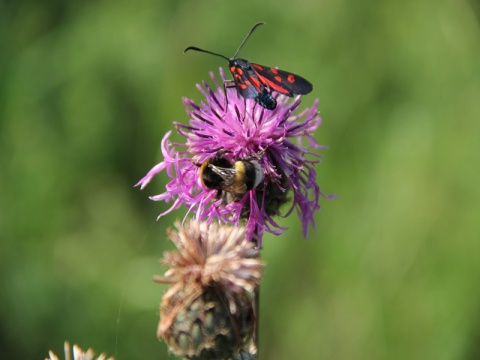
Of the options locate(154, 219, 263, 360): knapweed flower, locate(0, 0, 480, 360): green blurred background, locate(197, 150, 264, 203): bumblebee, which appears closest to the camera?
locate(154, 219, 263, 360): knapweed flower

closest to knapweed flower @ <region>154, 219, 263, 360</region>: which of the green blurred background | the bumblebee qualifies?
the bumblebee

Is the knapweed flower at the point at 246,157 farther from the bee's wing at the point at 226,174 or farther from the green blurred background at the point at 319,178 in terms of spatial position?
the green blurred background at the point at 319,178

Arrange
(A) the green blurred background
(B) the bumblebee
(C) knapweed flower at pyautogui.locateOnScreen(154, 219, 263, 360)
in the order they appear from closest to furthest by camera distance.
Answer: (C) knapweed flower at pyautogui.locateOnScreen(154, 219, 263, 360) < (B) the bumblebee < (A) the green blurred background

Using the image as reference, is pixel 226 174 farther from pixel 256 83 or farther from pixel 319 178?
pixel 319 178

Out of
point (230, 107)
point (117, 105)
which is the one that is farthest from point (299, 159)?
point (117, 105)

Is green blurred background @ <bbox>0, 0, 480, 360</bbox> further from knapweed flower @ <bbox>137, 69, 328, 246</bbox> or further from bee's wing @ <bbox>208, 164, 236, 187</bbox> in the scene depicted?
bee's wing @ <bbox>208, 164, 236, 187</bbox>

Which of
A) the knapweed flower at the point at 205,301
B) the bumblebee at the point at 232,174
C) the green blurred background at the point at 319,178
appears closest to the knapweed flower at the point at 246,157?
the bumblebee at the point at 232,174
